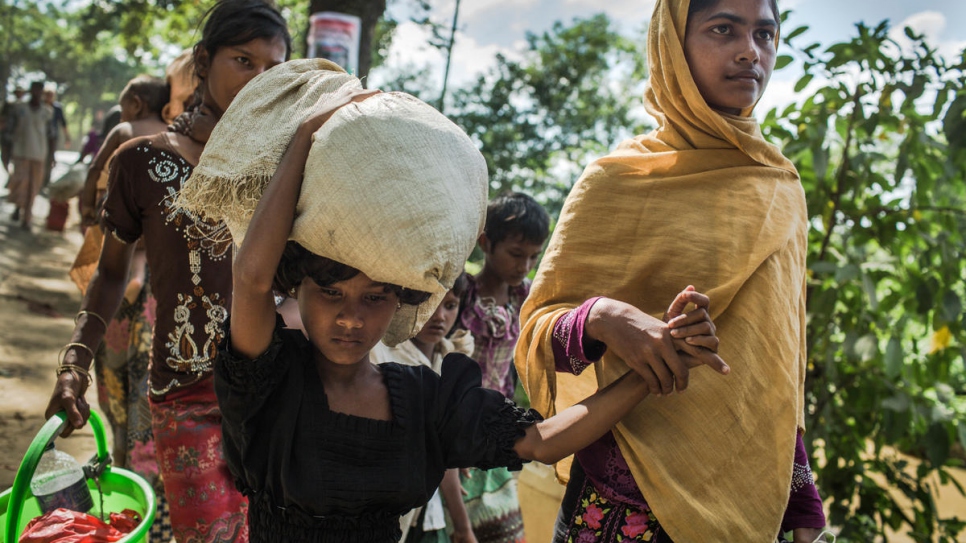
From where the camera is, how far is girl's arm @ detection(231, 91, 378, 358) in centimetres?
144

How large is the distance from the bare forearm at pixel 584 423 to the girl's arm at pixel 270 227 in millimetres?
627

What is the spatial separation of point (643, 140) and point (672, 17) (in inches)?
12.4

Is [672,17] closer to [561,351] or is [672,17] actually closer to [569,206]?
[569,206]

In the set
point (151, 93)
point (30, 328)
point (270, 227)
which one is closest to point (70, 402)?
point (270, 227)

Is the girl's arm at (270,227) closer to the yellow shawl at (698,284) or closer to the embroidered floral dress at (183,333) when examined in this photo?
the yellow shawl at (698,284)

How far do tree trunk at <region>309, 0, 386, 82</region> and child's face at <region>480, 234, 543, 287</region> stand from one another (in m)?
2.64

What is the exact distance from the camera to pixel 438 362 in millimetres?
2982

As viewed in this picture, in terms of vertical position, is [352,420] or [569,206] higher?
[569,206]

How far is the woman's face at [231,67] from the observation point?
2400mm

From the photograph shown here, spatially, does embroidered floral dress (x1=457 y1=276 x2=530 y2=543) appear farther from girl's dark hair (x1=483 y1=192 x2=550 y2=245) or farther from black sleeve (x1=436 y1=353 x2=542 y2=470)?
black sleeve (x1=436 y1=353 x2=542 y2=470)

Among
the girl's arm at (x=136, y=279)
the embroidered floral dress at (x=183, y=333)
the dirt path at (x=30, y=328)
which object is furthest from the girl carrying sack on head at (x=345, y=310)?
the dirt path at (x=30, y=328)

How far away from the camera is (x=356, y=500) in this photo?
1658mm

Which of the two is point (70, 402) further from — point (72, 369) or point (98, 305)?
point (98, 305)

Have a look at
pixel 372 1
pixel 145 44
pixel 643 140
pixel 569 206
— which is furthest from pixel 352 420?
pixel 145 44
